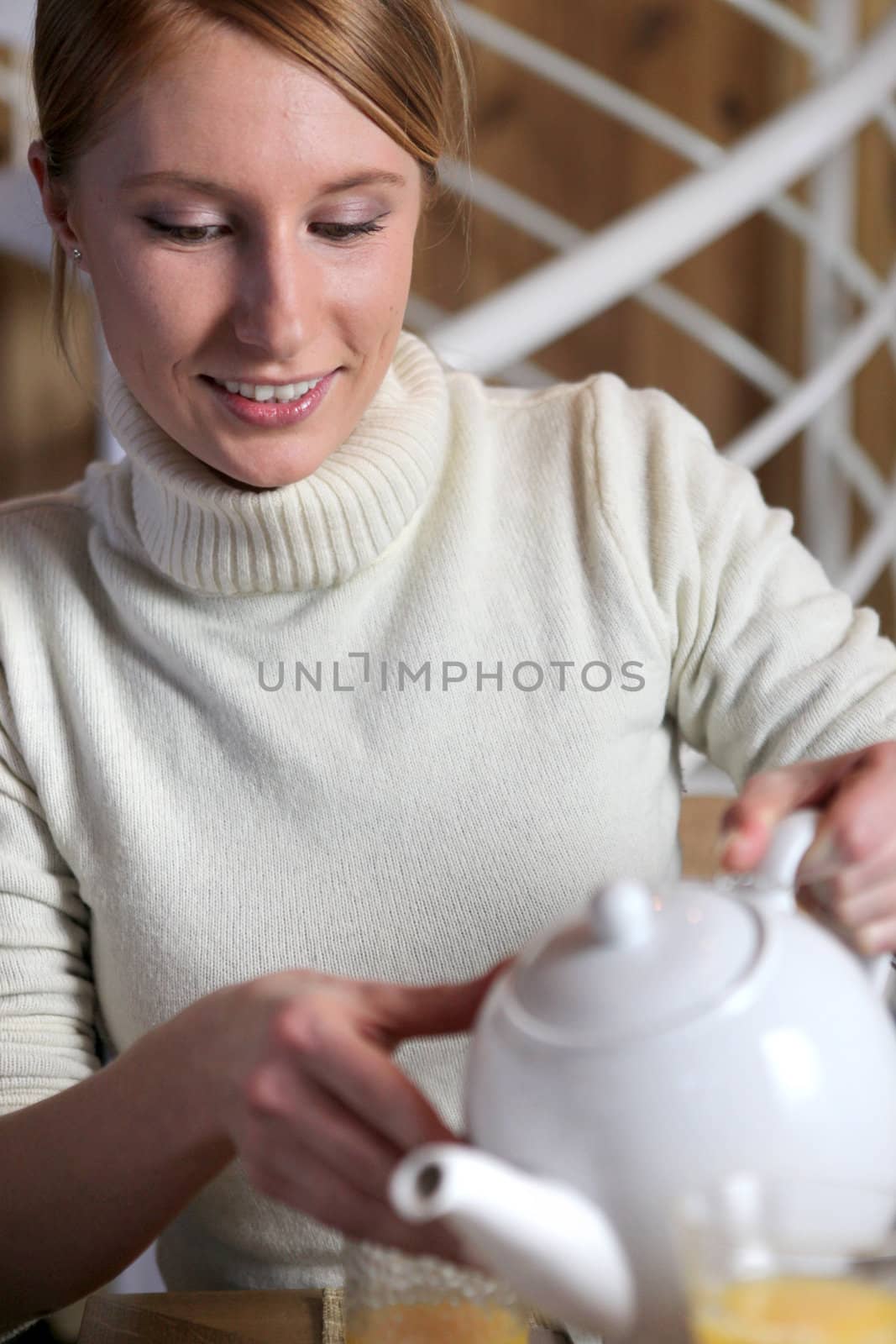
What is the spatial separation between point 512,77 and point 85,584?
251cm

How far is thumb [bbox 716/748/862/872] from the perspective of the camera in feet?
2.41

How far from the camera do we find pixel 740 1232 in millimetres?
516

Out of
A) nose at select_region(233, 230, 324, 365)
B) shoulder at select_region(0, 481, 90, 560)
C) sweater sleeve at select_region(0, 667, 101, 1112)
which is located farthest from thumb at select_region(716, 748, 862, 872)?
shoulder at select_region(0, 481, 90, 560)

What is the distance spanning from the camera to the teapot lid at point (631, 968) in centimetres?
56

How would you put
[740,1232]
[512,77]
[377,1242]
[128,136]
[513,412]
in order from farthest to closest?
1. [512,77]
2. [513,412]
3. [128,136]
4. [377,1242]
5. [740,1232]

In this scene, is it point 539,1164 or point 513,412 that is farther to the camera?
point 513,412

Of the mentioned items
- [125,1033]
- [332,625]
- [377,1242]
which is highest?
[332,625]

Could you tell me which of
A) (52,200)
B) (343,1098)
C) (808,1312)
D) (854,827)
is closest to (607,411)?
(52,200)

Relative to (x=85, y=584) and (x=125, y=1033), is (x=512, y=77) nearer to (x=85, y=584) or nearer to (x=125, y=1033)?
(x=85, y=584)

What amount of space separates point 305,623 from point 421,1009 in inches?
20.8

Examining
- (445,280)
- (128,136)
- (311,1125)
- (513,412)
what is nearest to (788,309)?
(445,280)

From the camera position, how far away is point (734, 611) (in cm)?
115

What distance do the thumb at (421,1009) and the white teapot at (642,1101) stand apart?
0.07 m

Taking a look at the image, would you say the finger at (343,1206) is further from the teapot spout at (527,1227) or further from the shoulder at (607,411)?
the shoulder at (607,411)
